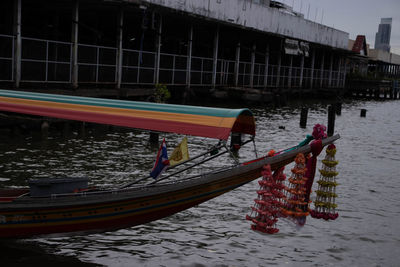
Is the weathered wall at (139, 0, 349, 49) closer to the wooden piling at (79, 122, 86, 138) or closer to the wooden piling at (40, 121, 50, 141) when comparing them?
the wooden piling at (79, 122, 86, 138)

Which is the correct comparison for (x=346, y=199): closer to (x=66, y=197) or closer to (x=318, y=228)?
(x=318, y=228)

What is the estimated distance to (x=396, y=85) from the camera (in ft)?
219

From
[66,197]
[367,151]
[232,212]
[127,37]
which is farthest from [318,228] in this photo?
[127,37]

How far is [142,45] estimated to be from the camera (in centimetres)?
3192

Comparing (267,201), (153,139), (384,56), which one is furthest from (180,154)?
(384,56)

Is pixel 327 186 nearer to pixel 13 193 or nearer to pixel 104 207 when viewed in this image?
pixel 104 207

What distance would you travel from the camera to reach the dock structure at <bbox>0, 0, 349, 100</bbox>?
21.0 metres

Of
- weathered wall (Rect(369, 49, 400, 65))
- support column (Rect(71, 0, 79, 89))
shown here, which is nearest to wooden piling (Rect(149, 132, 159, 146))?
support column (Rect(71, 0, 79, 89))

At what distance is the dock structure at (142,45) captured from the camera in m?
21.0

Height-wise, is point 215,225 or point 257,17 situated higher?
point 257,17

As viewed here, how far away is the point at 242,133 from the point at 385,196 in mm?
6079

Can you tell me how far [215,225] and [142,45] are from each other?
23.7 m

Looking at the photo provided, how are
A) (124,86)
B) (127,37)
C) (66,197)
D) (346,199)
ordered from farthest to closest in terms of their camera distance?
(127,37), (124,86), (346,199), (66,197)

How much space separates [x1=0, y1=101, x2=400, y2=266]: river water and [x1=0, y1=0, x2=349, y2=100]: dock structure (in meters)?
4.54
